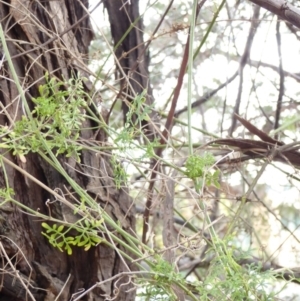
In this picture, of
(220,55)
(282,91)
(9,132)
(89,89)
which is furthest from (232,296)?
(220,55)

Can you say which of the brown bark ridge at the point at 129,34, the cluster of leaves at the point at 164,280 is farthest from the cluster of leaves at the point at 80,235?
the brown bark ridge at the point at 129,34

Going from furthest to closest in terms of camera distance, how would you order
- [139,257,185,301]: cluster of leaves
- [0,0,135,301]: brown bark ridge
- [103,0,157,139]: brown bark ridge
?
[103,0,157,139]: brown bark ridge → [0,0,135,301]: brown bark ridge → [139,257,185,301]: cluster of leaves

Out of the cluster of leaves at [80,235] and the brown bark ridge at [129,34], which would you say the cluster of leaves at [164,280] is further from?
the brown bark ridge at [129,34]

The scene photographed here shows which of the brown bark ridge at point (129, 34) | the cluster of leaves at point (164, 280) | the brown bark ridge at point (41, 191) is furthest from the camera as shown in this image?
the brown bark ridge at point (129, 34)

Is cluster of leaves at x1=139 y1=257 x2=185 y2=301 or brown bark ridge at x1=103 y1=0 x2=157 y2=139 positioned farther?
brown bark ridge at x1=103 y1=0 x2=157 y2=139

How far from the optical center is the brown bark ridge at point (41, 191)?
74 cm

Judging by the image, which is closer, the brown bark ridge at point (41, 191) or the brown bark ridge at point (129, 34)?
the brown bark ridge at point (41, 191)

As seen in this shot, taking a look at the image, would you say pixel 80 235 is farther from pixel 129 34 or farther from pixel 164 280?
pixel 129 34

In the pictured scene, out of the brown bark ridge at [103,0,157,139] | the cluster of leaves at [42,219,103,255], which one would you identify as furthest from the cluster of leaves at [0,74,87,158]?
the brown bark ridge at [103,0,157,139]

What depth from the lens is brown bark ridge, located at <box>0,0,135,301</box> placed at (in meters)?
0.74

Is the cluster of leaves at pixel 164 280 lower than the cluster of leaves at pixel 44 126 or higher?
lower

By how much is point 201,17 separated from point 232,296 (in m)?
1.04

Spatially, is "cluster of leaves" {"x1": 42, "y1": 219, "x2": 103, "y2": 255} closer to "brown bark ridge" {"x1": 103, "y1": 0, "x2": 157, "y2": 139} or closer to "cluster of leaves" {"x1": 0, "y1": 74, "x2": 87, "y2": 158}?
"cluster of leaves" {"x1": 0, "y1": 74, "x2": 87, "y2": 158}

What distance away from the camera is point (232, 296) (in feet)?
1.76
